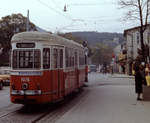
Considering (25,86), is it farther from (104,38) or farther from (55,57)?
(104,38)

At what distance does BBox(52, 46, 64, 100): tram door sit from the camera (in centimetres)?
1288

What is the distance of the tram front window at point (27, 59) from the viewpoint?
12.0 meters

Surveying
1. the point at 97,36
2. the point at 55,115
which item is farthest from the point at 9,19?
the point at 97,36

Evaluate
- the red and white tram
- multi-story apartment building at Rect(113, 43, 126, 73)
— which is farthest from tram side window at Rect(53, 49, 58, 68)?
multi-story apartment building at Rect(113, 43, 126, 73)

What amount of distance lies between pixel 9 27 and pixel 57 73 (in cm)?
3603

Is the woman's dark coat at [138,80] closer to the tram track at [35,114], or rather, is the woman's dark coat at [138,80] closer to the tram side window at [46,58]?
the tram track at [35,114]

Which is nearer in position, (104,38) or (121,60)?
(121,60)

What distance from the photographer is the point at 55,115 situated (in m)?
11.9

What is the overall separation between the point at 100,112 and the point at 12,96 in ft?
11.6

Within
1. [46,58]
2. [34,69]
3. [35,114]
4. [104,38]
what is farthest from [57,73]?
[104,38]

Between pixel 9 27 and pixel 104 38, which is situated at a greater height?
pixel 104 38

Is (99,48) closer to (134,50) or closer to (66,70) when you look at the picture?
(134,50)

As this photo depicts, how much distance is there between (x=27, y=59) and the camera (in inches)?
475

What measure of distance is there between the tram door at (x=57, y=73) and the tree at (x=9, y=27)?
114 feet
